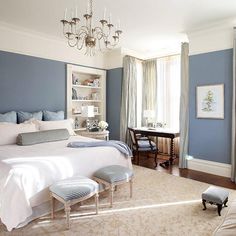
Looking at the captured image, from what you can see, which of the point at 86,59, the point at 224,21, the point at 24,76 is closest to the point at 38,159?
the point at 24,76

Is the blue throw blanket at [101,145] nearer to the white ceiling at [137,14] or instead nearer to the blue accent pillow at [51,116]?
the blue accent pillow at [51,116]

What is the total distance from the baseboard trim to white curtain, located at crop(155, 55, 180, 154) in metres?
1.02

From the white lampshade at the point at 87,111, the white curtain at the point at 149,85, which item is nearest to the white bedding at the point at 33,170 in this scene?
the white lampshade at the point at 87,111

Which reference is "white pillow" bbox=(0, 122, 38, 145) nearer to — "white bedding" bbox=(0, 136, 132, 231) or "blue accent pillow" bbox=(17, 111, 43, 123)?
"white bedding" bbox=(0, 136, 132, 231)

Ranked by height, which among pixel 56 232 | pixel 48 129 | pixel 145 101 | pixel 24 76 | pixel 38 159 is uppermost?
pixel 24 76

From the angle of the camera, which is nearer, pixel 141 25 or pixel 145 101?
pixel 141 25

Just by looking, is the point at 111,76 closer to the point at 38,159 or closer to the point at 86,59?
the point at 86,59

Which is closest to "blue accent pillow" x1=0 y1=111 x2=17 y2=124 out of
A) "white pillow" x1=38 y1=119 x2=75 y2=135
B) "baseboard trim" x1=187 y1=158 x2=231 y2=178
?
"white pillow" x1=38 y1=119 x2=75 y2=135

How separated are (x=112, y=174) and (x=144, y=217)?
64 centimetres

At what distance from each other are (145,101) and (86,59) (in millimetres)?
1999

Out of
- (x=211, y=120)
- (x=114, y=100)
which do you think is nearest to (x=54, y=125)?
(x=114, y=100)

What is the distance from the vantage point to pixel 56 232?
2.12 meters

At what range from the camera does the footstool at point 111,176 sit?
8.68ft

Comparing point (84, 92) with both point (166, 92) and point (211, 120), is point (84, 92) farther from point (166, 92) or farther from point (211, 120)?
point (211, 120)
